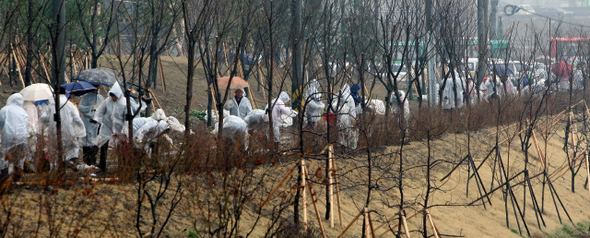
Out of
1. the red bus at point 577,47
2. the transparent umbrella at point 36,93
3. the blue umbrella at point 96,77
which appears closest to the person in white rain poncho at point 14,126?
the transparent umbrella at point 36,93

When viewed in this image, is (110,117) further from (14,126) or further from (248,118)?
(248,118)

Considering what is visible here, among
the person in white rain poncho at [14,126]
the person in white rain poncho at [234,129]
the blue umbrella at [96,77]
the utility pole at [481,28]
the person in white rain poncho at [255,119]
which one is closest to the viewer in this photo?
the person in white rain poncho at [14,126]

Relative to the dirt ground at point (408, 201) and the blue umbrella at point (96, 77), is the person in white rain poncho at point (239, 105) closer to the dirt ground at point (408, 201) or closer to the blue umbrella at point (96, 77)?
the dirt ground at point (408, 201)

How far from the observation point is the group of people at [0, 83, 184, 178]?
719cm

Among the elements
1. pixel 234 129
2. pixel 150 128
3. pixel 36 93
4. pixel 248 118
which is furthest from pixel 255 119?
pixel 36 93

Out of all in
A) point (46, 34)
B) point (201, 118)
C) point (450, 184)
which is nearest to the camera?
point (450, 184)

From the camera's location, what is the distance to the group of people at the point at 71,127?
23.6 ft

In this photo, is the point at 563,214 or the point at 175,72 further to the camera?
the point at 175,72

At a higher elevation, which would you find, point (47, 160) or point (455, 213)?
point (47, 160)

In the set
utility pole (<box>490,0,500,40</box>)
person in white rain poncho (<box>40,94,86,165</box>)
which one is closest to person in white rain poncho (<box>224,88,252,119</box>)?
person in white rain poncho (<box>40,94,86,165</box>)

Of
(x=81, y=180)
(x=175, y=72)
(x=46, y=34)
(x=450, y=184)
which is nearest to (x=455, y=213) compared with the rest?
(x=450, y=184)

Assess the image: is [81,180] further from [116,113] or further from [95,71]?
[95,71]

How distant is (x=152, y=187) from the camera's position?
7605 millimetres

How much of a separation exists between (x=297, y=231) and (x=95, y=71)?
4.92 metres
